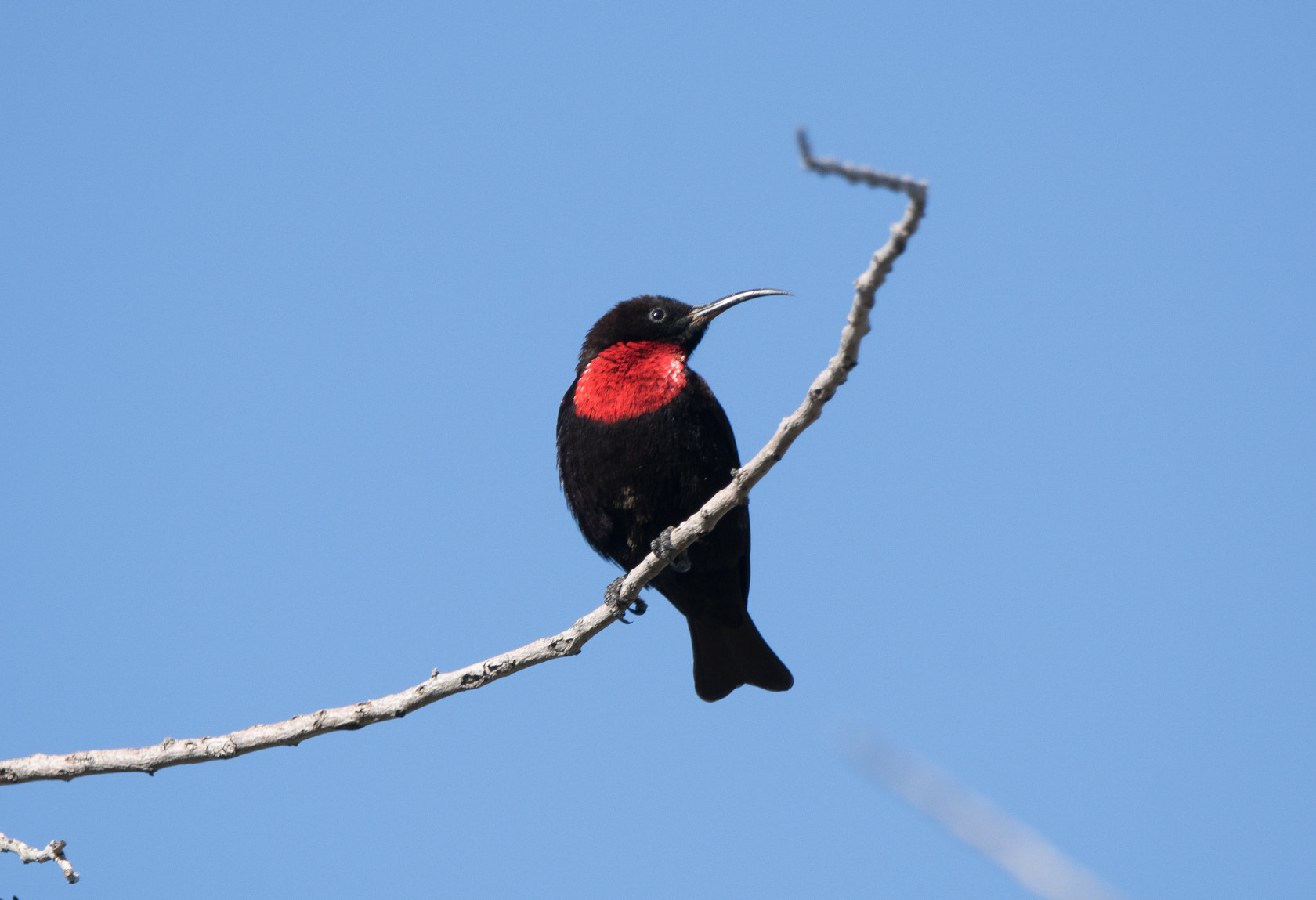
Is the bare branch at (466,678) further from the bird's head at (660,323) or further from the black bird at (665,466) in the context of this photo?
the bird's head at (660,323)

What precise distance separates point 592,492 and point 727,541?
26.2 inches

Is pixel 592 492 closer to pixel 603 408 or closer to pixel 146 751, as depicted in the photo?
pixel 603 408

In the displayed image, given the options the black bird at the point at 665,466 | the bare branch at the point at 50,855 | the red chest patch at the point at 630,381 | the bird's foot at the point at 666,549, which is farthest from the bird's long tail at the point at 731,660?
the bare branch at the point at 50,855

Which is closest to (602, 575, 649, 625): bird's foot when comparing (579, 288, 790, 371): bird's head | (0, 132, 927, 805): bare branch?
(0, 132, 927, 805): bare branch

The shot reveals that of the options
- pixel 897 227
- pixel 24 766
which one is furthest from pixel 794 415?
pixel 24 766

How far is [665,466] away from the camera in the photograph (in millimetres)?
5215

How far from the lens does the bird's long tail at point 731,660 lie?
6012mm

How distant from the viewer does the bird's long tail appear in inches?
237

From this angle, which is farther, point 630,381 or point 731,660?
point 731,660

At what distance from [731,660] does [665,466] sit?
139 cm

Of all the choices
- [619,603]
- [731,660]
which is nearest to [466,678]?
[619,603]

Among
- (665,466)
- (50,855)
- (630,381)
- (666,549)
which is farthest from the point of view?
(630,381)

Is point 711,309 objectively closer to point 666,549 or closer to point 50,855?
point 666,549

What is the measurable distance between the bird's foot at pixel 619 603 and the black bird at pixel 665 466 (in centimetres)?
39
